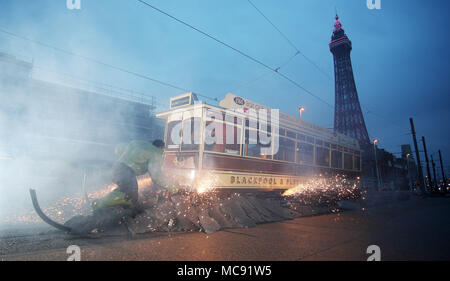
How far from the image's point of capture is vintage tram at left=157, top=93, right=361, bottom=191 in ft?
19.1

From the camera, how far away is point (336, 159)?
33.8 ft

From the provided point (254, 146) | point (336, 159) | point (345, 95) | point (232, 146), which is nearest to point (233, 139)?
point (232, 146)

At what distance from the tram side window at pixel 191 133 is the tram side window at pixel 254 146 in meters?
1.48

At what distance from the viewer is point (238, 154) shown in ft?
21.0

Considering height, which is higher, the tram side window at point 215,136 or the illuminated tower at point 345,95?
the illuminated tower at point 345,95

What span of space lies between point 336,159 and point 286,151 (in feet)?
13.3

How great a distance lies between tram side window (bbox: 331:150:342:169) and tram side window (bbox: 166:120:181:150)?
7.20 m

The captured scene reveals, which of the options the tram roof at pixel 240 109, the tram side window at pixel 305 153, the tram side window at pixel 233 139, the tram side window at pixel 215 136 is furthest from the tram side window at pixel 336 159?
the tram side window at pixel 215 136

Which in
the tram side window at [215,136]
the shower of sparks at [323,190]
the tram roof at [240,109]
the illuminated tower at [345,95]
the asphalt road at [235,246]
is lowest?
the asphalt road at [235,246]

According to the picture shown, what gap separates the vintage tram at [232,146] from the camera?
5.82 meters

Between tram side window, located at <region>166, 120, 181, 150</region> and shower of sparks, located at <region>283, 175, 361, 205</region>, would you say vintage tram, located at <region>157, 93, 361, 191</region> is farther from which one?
shower of sparks, located at <region>283, 175, 361, 205</region>

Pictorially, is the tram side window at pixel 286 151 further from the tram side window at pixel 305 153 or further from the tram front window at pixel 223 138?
the tram front window at pixel 223 138

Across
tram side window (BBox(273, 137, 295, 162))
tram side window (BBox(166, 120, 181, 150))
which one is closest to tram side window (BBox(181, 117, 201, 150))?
tram side window (BBox(166, 120, 181, 150))
